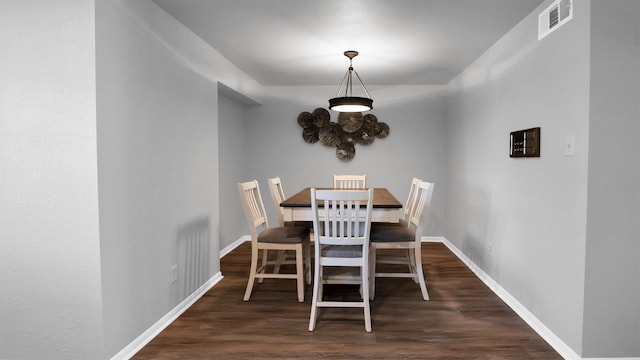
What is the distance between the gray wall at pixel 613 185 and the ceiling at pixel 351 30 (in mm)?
661

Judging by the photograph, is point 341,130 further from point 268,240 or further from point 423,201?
point 268,240

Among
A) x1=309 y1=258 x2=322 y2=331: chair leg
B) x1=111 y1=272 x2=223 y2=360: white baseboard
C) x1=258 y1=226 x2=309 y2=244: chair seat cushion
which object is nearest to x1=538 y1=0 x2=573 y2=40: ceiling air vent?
x1=309 y1=258 x2=322 y2=331: chair leg

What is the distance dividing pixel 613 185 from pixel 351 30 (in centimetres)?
206

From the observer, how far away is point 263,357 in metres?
2.27

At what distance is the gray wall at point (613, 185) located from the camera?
2.07m

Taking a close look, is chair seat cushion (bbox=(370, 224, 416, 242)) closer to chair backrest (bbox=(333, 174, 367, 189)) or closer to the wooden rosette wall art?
chair backrest (bbox=(333, 174, 367, 189))

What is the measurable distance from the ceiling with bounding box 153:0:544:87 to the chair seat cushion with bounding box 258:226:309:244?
5.40 ft

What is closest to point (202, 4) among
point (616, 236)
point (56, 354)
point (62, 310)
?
point (62, 310)

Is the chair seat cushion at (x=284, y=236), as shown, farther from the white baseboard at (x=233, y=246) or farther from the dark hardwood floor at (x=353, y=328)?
the white baseboard at (x=233, y=246)

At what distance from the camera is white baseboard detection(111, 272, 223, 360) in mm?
2246

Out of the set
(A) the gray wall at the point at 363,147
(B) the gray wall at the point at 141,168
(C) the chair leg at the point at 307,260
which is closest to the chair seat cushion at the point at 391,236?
(C) the chair leg at the point at 307,260

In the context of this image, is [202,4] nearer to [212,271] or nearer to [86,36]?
[86,36]

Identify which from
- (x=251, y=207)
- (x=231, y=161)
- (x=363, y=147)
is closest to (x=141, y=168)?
(x=251, y=207)

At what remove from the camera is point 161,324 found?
2635 millimetres
